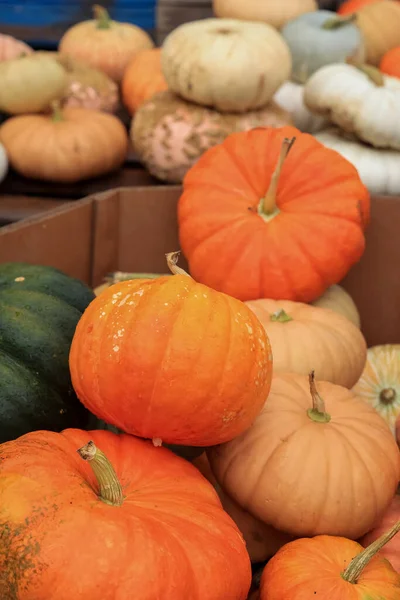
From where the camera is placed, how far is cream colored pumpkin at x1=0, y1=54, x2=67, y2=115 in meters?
2.33

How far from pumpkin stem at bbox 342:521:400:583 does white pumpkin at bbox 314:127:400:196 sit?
124 centimetres

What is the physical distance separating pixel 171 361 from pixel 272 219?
0.77 metres

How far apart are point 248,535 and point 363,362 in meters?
0.44

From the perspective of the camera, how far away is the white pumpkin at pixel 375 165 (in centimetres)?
198

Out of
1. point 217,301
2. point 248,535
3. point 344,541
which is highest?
point 217,301

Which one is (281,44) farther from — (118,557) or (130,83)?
(118,557)

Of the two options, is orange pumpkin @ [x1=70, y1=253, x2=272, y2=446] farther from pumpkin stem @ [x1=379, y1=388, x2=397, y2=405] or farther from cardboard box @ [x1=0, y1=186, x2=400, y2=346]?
cardboard box @ [x1=0, y1=186, x2=400, y2=346]

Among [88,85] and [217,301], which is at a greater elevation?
[217,301]

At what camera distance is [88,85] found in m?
2.67

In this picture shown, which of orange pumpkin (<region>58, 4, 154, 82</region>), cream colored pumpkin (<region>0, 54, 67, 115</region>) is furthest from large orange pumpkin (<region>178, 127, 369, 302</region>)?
orange pumpkin (<region>58, 4, 154, 82</region>)

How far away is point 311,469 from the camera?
1.06 m

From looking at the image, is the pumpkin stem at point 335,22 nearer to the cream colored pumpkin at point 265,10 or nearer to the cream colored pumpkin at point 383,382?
the cream colored pumpkin at point 265,10

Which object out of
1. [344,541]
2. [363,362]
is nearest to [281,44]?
[363,362]

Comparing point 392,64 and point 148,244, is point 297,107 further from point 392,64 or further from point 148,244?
point 148,244
